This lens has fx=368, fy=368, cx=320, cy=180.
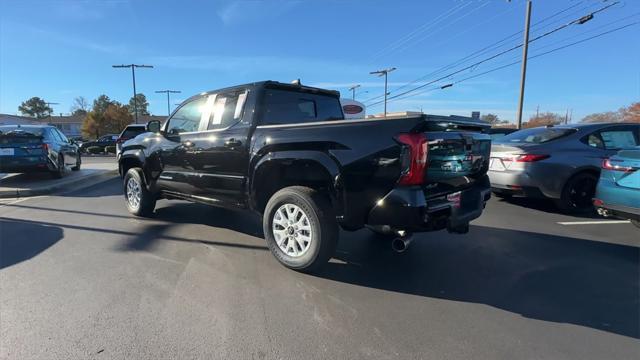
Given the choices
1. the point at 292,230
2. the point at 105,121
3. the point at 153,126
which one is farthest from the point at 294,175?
the point at 105,121

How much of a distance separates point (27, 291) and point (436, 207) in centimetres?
376

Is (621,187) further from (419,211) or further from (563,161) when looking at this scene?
(419,211)

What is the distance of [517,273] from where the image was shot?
3.78 m

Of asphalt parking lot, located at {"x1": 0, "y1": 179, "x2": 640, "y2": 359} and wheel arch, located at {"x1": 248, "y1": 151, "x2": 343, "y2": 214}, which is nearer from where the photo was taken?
asphalt parking lot, located at {"x1": 0, "y1": 179, "x2": 640, "y2": 359}

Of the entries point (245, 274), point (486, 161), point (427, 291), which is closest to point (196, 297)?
point (245, 274)

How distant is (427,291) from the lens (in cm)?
337

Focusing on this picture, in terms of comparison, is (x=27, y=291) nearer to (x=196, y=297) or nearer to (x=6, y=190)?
(x=196, y=297)

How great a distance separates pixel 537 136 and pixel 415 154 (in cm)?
492

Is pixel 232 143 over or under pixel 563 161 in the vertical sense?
over

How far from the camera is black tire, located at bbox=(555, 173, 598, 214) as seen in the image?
6.24 meters

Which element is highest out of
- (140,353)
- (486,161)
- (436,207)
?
(486,161)

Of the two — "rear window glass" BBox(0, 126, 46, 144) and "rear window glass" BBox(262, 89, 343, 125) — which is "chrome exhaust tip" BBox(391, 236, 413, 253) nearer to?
"rear window glass" BBox(262, 89, 343, 125)

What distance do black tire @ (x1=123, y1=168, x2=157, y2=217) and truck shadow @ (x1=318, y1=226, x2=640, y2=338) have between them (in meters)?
3.31

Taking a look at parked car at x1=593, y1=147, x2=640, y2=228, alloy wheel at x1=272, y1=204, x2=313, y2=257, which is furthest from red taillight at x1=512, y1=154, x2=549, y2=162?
alloy wheel at x1=272, y1=204, x2=313, y2=257
